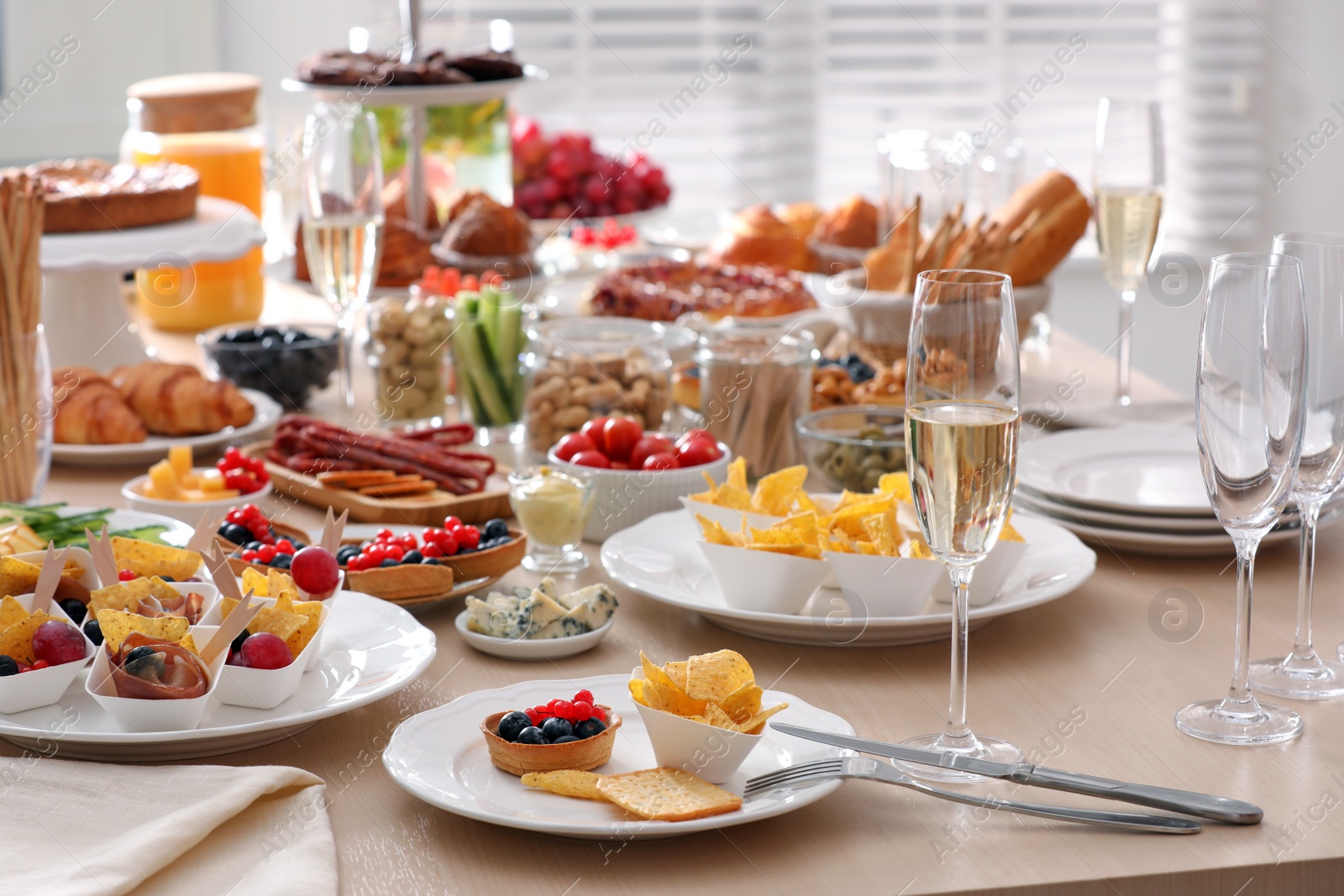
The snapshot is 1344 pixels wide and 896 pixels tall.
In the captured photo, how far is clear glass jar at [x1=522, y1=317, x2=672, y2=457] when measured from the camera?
1550 millimetres

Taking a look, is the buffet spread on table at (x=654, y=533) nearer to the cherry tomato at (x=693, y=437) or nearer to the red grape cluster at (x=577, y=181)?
the cherry tomato at (x=693, y=437)

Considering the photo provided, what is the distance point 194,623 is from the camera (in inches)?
37.8

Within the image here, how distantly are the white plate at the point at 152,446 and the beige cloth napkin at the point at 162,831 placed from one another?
29.3 inches

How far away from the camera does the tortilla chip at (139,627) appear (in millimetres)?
894

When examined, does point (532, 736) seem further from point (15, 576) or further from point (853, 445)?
point (853, 445)

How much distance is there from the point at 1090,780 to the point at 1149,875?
0.23ft

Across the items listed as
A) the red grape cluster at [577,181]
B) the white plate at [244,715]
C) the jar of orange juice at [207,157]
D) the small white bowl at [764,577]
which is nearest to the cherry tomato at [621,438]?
the small white bowl at [764,577]

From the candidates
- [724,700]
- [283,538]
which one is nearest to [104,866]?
[724,700]

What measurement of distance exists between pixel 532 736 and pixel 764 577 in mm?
292

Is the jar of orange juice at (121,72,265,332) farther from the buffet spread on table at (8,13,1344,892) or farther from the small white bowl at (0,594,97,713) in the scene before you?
the small white bowl at (0,594,97,713)

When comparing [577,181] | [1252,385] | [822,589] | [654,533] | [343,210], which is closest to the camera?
[1252,385]

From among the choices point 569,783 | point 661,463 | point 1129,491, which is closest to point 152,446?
point 661,463

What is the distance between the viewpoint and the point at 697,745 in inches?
32.8

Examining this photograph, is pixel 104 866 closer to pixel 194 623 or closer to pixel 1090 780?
pixel 194 623
